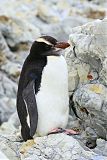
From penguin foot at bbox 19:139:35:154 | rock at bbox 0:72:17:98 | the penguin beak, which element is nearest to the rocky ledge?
penguin foot at bbox 19:139:35:154

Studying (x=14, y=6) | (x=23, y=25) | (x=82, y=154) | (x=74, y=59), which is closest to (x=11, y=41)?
(x=23, y=25)

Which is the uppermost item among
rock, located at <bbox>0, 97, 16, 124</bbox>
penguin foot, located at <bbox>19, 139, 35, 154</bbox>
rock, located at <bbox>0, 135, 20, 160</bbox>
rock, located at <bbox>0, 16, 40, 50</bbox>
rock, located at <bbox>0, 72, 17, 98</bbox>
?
rock, located at <bbox>0, 16, 40, 50</bbox>

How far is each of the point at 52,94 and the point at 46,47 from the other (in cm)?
40

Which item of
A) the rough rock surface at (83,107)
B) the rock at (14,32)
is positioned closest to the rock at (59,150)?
the rough rock surface at (83,107)

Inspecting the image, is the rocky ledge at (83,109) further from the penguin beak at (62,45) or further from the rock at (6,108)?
the rock at (6,108)

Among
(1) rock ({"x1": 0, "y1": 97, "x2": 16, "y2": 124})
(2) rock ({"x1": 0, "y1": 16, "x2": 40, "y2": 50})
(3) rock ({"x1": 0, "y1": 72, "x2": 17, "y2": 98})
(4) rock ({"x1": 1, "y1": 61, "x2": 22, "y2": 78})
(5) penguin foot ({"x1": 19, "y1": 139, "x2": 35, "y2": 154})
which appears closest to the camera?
(5) penguin foot ({"x1": 19, "y1": 139, "x2": 35, "y2": 154})

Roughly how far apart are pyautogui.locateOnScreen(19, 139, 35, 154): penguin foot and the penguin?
14 cm

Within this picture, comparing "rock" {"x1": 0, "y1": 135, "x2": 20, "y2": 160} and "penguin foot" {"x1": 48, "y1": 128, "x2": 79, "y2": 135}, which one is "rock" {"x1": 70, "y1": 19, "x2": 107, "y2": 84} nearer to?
"penguin foot" {"x1": 48, "y1": 128, "x2": 79, "y2": 135}

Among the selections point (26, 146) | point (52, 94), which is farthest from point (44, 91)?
point (26, 146)

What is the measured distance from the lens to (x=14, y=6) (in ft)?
53.9

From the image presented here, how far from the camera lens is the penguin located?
461cm

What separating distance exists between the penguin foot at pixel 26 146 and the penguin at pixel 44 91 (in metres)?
0.14

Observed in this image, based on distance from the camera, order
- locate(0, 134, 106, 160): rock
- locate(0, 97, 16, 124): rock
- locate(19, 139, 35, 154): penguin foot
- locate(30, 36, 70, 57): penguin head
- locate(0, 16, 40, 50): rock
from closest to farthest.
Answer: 1. locate(0, 134, 106, 160): rock
2. locate(19, 139, 35, 154): penguin foot
3. locate(30, 36, 70, 57): penguin head
4. locate(0, 97, 16, 124): rock
5. locate(0, 16, 40, 50): rock

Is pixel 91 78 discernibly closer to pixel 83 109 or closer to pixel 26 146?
pixel 83 109
